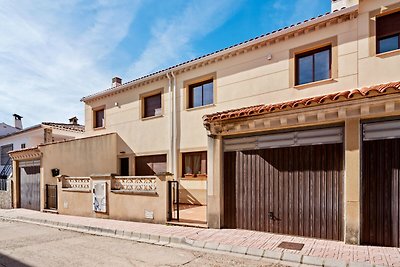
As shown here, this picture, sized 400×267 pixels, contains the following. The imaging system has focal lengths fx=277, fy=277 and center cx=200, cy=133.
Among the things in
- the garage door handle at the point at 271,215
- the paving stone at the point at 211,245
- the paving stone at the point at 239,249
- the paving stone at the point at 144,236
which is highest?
the garage door handle at the point at 271,215

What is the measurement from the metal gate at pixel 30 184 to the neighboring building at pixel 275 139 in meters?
0.81

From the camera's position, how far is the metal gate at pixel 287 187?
22.0ft

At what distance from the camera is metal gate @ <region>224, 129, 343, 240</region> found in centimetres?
670

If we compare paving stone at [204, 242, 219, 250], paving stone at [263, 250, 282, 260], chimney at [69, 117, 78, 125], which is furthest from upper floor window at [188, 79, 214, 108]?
chimney at [69, 117, 78, 125]

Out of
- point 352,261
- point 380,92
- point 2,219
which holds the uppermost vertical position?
point 380,92

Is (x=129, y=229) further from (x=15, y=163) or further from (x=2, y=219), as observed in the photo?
(x=15, y=163)

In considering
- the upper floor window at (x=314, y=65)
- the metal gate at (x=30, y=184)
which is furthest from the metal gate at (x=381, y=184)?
the metal gate at (x=30, y=184)

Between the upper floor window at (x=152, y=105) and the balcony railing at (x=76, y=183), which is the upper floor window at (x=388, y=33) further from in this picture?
the balcony railing at (x=76, y=183)

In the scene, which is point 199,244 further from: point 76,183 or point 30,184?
point 30,184

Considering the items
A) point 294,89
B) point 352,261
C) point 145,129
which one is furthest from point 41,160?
point 352,261

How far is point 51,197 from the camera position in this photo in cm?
1416

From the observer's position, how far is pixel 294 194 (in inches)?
286

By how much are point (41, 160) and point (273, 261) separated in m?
13.5

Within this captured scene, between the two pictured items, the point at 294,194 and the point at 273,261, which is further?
the point at 294,194
